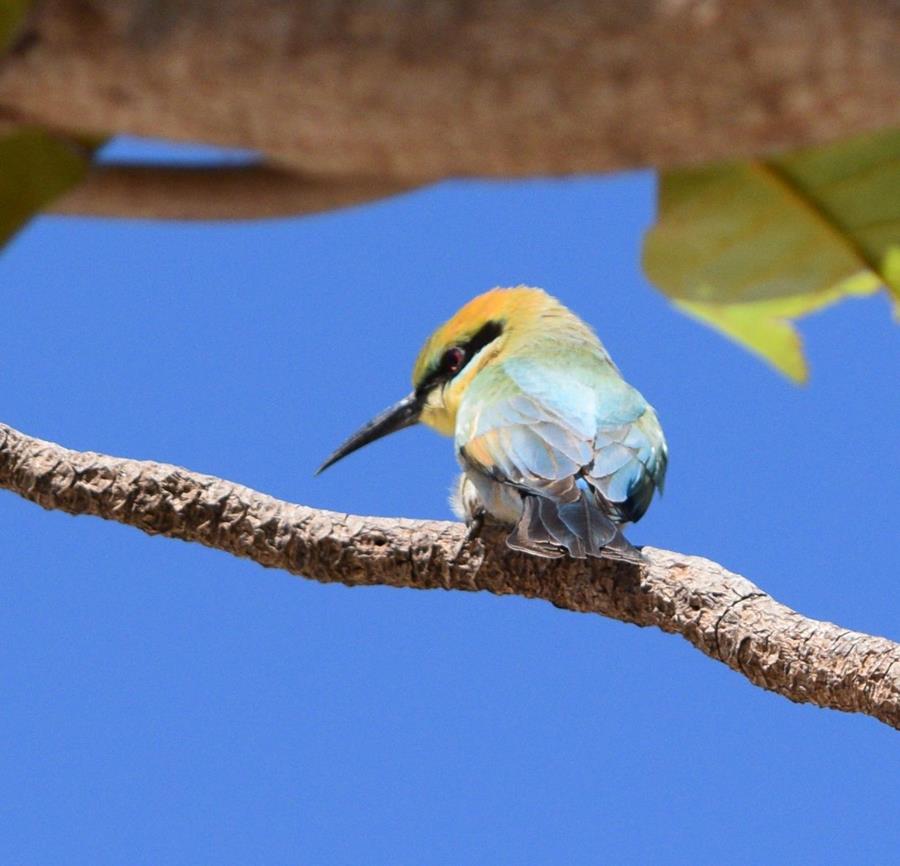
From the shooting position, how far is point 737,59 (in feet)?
1.07

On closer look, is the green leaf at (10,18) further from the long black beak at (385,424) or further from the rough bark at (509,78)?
the long black beak at (385,424)

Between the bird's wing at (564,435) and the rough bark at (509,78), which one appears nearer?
the rough bark at (509,78)

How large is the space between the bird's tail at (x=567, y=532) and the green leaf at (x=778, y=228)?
5.40 ft

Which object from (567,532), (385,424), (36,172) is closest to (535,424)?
(567,532)

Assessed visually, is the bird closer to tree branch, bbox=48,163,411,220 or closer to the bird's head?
the bird's head

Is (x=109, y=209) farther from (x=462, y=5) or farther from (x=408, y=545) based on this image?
(x=408, y=545)

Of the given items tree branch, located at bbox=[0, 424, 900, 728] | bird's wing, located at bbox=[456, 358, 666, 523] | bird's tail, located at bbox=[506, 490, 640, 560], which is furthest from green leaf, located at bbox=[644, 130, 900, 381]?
bird's wing, located at bbox=[456, 358, 666, 523]

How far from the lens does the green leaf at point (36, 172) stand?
0.43m

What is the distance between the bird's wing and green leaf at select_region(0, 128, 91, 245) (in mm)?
2085

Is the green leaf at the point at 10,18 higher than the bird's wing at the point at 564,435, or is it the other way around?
the bird's wing at the point at 564,435

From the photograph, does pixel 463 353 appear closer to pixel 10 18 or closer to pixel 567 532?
pixel 567 532

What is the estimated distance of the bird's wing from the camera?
2.60 m

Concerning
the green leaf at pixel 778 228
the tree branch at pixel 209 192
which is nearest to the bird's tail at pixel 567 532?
the green leaf at pixel 778 228

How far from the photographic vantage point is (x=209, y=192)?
0.41 meters
